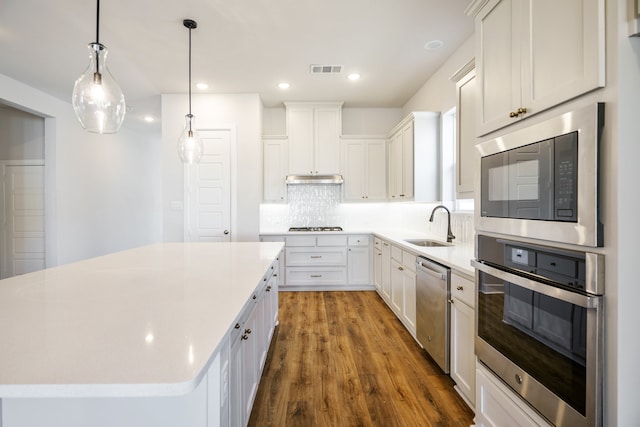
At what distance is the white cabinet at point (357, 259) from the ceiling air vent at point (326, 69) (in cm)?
220

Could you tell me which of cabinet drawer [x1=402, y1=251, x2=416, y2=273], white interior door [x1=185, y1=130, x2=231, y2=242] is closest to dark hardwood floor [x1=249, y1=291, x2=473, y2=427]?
cabinet drawer [x1=402, y1=251, x2=416, y2=273]

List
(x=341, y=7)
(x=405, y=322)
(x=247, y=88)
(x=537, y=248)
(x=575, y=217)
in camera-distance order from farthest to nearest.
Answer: (x=247, y=88)
(x=405, y=322)
(x=341, y=7)
(x=537, y=248)
(x=575, y=217)

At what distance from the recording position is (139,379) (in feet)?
2.09

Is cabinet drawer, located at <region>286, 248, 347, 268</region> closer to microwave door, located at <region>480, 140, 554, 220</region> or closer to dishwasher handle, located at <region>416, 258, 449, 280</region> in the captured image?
dishwasher handle, located at <region>416, 258, 449, 280</region>

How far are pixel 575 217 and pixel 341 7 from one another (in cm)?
225

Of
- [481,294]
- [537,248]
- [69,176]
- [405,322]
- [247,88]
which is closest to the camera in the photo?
[537,248]

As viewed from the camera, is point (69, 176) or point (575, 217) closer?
point (575, 217)

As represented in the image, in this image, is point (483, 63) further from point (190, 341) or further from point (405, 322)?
point (405, 322)

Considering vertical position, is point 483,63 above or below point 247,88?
below

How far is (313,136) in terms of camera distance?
449cm

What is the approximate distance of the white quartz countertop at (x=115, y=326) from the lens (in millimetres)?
633

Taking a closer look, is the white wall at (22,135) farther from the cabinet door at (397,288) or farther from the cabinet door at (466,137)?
the cabinet door at (466,137)

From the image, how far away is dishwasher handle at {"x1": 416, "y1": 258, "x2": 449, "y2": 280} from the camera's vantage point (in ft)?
6.74

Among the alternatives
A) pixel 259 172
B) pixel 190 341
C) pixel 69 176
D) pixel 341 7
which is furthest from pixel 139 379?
pixel 69 176
